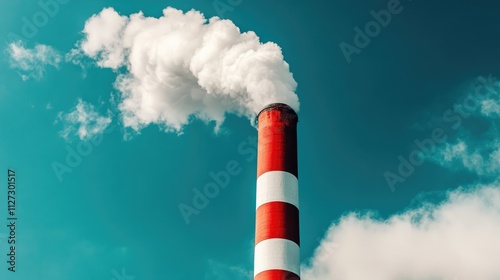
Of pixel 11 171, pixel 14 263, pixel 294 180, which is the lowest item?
pixel 14 263

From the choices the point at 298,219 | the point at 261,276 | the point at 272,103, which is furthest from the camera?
the point at 272,103

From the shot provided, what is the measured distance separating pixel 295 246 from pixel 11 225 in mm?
9638

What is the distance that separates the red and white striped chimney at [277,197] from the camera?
17531mm

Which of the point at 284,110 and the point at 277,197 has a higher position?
the point at 284,110

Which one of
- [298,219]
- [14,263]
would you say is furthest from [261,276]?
[14,263]

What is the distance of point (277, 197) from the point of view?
1847 cm

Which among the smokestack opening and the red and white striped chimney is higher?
the smokestack opening

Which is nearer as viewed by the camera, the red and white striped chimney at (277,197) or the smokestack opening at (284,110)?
the red and white striped chimney at (277,197)

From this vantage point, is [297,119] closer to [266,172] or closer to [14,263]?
[266,172]

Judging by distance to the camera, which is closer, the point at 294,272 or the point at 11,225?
the point at 294,272

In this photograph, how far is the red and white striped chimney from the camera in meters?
17.5

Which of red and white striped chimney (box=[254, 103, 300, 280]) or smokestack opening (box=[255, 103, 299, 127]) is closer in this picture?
red and white striped chimney (box=[254, 103, 300, 280])

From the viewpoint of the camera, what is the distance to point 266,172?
19.0 m

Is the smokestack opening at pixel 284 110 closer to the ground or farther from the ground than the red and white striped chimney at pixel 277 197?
farther from the ground
